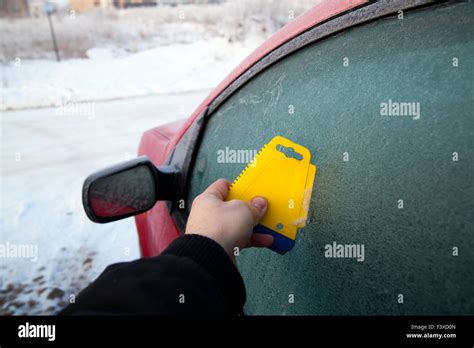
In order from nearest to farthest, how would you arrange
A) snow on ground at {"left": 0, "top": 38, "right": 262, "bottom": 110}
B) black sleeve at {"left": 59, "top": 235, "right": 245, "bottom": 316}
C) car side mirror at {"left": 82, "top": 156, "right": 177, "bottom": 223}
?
black sleeve at {"left": 59, "top": 235, "right": 245, "bottom": 316}
car side mirror at {"left": 82, "top": 156, "right": 177, "bottom": 223}
snow on ground at {"left": 0, "top": 38, "right": 262, "bottom": 110}

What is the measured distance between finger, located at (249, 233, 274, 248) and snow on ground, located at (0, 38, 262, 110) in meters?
11.1

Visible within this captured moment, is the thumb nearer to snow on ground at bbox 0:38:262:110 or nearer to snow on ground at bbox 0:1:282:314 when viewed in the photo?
snow on ground at bbox 0:1:282:314

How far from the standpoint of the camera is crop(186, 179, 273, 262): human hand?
81 centimetres

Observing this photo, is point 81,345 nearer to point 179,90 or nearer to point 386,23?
point 386,23

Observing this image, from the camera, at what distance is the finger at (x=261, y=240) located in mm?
891

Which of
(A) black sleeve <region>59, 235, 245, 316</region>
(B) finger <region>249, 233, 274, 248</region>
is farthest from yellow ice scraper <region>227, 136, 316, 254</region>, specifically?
(A) black sleeve <region>59, 235, 245, 316</region>

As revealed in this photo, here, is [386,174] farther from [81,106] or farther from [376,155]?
[81,106]

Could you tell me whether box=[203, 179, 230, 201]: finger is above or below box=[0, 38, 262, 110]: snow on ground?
below

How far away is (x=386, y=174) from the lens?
776 mm

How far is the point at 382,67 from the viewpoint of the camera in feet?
2.85

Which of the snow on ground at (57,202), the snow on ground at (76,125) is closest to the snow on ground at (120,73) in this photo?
the snow on ground at (76,125)

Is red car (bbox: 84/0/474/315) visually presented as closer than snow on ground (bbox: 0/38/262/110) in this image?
Yes

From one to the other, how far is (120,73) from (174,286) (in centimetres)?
1596

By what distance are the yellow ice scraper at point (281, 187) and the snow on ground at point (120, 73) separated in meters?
11.1
